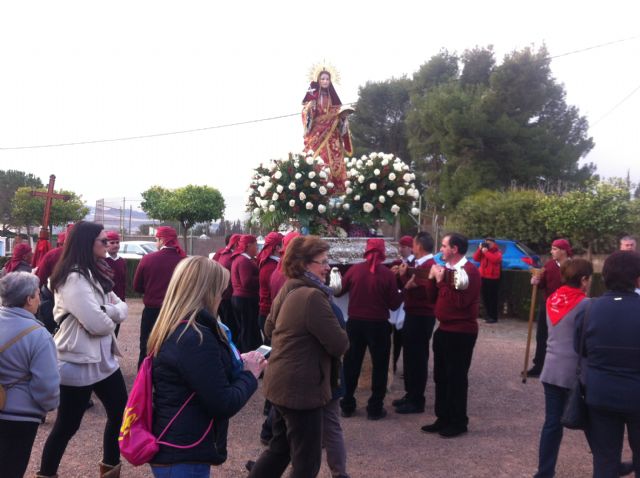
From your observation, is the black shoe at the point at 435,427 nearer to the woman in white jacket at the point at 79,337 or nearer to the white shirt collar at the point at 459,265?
the white shirt collar at the point at 459,265

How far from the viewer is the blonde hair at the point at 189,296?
2.81 meters

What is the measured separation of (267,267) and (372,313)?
1577 mm

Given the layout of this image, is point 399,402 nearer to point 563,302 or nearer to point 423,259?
point 423,259

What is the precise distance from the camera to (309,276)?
3.99m

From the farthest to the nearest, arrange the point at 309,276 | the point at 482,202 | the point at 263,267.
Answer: the point at 482,202, the point at 263,267, the point at 309,276

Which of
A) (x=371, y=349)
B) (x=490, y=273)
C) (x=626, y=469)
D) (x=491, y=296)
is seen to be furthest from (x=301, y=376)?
(x=491, y=296)

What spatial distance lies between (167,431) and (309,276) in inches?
59.4

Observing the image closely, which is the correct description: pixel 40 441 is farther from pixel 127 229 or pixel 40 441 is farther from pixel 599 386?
pixel 127 229

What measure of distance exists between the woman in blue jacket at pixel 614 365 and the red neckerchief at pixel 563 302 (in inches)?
20.8

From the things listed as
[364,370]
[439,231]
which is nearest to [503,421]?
[364,370]

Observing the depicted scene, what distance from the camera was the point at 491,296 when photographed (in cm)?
A: 1366

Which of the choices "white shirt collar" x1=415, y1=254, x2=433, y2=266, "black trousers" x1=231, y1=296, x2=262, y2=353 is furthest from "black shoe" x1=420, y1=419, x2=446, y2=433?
"black trousers" x1=231, y1=296, x2=262, y2=353

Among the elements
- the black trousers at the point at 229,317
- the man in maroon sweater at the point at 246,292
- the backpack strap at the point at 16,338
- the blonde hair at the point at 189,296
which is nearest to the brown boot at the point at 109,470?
the backpack strap at the point at 16,338

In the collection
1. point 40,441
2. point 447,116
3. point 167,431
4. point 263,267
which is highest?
point 447,116
